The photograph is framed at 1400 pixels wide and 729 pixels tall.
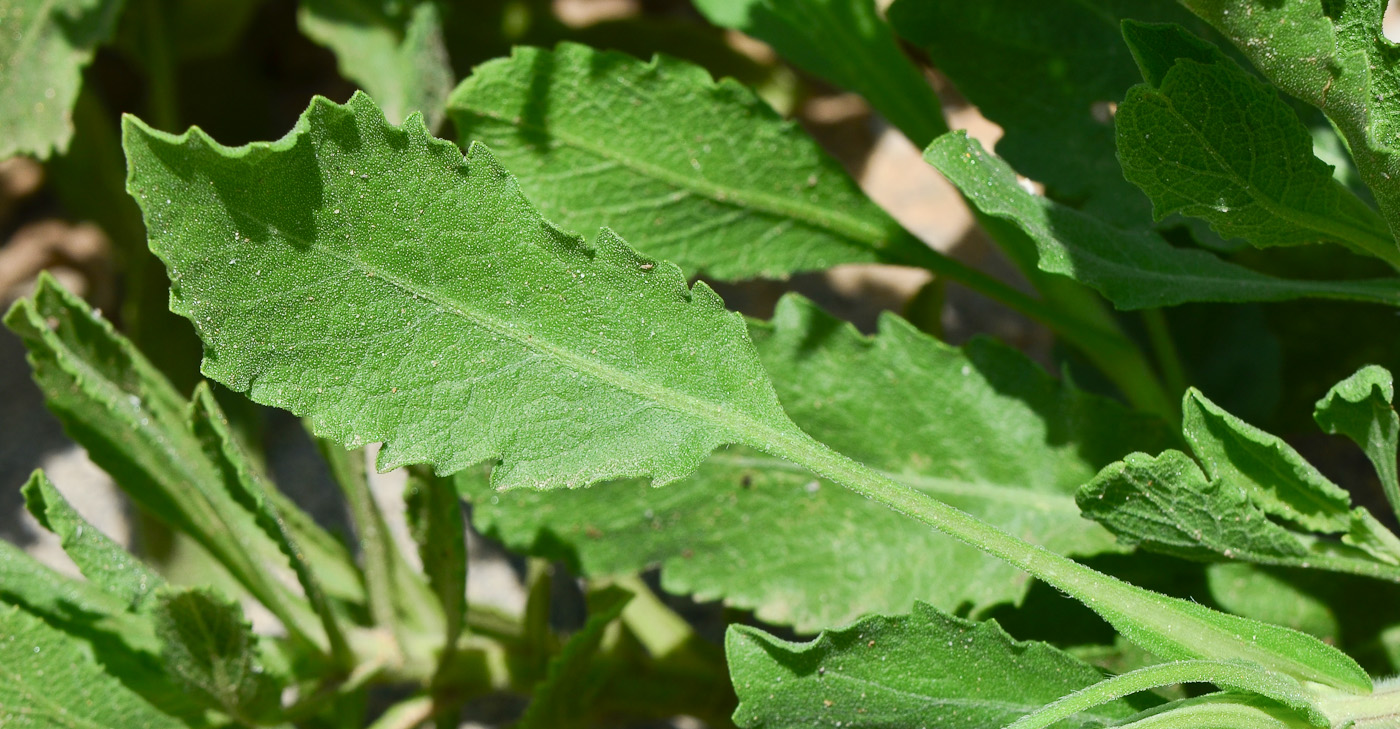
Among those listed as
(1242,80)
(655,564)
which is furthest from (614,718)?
(1242,80)

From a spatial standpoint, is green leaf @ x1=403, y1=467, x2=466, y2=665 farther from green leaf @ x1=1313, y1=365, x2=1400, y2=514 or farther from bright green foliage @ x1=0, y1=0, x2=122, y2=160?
green leaf @ x1=1313, y1=365, x2=1400, y2=514

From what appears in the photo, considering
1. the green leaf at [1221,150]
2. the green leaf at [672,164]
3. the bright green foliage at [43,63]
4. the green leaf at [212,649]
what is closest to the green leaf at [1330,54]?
the green leaf at [1221,150]

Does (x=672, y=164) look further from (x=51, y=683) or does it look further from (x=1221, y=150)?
(x=51, y=683)

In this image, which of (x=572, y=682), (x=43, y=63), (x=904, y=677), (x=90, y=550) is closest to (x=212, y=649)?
(x=90, y=550)

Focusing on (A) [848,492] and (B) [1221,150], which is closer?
(B) [1221,150]

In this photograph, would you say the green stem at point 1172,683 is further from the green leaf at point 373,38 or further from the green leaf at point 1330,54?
the green leaf at point 373,38

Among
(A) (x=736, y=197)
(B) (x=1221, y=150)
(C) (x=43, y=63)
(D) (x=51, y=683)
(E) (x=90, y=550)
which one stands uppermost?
(B) (x=1221, y=150)

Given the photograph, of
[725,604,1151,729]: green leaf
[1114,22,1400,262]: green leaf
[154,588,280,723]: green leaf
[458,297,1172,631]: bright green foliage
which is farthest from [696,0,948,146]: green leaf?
[154,588,280,723]: green leaf

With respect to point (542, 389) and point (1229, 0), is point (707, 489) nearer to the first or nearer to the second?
point (542, 389)

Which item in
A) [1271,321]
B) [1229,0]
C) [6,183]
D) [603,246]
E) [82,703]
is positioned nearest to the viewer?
[1229,0]
